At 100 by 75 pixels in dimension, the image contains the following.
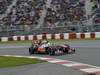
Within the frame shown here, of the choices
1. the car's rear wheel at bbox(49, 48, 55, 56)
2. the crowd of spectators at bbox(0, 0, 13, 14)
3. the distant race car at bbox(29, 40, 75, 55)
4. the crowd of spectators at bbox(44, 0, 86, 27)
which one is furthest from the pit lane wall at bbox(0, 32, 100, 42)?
the car's rear wheel at bbox(49, 48, 55, 56)

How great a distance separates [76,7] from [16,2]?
6263mm

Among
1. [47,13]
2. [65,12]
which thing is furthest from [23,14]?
[65,12]

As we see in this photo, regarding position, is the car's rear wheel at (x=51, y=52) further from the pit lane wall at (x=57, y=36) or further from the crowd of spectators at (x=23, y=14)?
the crowd of spectators at (x=23, y=14)

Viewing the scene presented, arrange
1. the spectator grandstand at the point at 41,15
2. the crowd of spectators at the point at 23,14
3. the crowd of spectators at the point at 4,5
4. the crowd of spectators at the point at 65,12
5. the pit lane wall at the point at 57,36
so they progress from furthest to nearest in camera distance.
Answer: the crowd of spectators at the point at 4,5
the crowd of spectators at the point at 23,14
the crowd of spectators at the point at 65,12
the spectator grandstand at the point at 41,15
the pit lane wall at the point at 57,36

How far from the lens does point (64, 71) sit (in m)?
7.25

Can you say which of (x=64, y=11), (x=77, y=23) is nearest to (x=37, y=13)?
(x=64, y=11)

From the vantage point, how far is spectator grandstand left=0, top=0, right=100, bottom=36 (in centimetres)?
2016

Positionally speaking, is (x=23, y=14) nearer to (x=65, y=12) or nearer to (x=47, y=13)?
(x=47, y=13)

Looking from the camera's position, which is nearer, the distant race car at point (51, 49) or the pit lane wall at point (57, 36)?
the distant race car at point (51, 49)

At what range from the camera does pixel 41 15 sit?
2309cm

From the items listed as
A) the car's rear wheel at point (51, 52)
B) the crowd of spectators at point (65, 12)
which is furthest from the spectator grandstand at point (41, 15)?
the car's rear wheel at point (51, 52)

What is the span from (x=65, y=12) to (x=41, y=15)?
2.03 meters

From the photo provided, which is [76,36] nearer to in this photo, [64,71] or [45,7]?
[45,7]

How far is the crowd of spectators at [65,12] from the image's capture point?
21.2 metres
